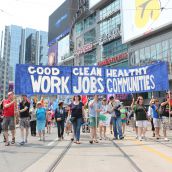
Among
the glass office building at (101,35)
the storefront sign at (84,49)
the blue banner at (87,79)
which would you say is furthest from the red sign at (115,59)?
the blue banner at (87,79)

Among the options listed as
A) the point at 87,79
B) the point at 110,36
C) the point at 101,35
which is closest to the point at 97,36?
the point at 101,35

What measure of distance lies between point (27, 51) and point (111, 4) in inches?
4546

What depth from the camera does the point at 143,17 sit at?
143 ft

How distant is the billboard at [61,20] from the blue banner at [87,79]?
225ft

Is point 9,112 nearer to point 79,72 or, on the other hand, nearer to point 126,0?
point 79,72

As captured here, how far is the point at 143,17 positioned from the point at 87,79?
31761 millimetres

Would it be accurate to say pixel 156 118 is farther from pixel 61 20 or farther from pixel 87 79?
pixel 61 20

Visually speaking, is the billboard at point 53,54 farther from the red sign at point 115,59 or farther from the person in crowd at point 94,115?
the person in crowd at point 94,115

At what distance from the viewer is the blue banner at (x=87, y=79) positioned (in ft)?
42.9

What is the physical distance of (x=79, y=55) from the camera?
73.3 metres

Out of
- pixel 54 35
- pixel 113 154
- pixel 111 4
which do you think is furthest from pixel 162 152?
pixel 54 35

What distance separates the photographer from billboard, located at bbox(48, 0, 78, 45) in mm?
83312

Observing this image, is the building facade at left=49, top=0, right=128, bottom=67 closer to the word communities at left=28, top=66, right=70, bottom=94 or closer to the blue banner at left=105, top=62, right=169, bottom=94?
the blue banner at left=105, top=62, right=169, bottom=94

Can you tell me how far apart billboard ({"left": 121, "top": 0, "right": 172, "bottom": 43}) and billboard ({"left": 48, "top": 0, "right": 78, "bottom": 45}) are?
117ft
